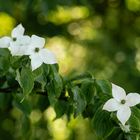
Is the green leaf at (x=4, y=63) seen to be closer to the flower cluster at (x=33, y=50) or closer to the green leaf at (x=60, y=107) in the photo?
the flower cluster at (x=33, y=50)

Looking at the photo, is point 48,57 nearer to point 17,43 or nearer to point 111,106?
point 17,43

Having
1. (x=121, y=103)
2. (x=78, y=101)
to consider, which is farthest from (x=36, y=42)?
(x=121, y=103)

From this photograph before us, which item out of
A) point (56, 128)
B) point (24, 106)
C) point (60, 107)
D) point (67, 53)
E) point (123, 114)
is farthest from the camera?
point (67, 53)

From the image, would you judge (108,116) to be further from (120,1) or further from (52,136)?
(120,1)

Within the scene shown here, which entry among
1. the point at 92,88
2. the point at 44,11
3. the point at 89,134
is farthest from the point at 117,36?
the point at 92,88

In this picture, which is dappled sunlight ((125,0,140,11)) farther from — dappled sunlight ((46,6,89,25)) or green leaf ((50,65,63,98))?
green leaf ((50,65,63,98))

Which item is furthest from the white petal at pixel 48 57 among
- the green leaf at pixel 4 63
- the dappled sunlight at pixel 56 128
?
the dappled sunlight at pixel 56 128

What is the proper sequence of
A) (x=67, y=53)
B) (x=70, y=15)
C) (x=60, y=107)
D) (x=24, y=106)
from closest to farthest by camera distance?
(x=60, y=107) → (x=24, y=106) → (x=67, y=53) → (x=70, y=15)
